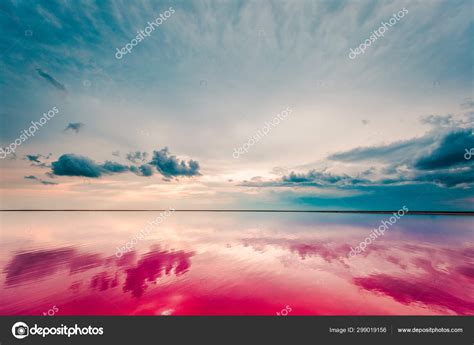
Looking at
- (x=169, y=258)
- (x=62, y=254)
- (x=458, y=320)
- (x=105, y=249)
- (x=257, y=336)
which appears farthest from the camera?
(x=105, y=249)

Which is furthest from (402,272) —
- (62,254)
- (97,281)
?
(62,254)

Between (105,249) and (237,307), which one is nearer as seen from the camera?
(237,307)

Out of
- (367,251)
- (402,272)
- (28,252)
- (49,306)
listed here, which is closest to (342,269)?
(402,272)

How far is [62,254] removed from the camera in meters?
11.9

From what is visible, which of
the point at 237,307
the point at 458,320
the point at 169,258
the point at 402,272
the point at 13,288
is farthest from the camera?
the point at 169,258

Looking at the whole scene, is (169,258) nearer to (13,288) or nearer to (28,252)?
(13,288)

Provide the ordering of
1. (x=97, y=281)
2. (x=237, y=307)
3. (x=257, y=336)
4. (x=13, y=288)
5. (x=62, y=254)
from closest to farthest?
1. (x=257, y=336)
2. (x=237, y=307)
3. (x=13, y=288)
4. (x=97, y=281)
5. (x=62, y=254)

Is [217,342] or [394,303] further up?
[394,303]

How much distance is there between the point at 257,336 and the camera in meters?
4.78

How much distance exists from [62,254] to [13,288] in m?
5.40

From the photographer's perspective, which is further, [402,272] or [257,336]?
[402,272]

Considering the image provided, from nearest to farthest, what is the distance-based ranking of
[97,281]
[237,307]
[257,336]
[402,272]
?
1. [257,336]
2. [237,307]
3. [97,281]
4. [402,272]

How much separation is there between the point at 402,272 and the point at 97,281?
1259 cm

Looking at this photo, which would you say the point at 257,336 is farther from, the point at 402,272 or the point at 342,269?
the point at 402,272
